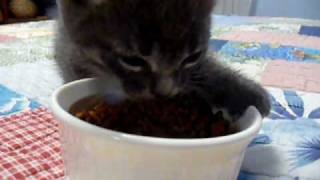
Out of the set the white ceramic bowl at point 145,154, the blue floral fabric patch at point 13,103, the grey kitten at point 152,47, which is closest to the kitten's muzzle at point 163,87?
Answer: the grey kitten at point 152,47

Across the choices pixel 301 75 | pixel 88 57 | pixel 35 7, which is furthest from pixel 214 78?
pixel 35 7

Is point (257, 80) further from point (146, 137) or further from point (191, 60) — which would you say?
point (146, 137)

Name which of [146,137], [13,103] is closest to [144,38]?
[146,137]

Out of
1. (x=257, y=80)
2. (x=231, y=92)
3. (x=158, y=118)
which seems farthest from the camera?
(x=257, y=80)

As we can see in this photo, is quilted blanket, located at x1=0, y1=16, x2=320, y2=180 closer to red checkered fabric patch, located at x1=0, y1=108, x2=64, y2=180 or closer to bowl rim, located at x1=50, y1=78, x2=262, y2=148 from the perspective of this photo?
red checkered fabric patch, located at x1=0, y1=108, x2=64, y2=180

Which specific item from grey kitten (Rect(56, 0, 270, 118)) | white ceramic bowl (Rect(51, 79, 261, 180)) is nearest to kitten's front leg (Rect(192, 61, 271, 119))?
grey kitten (Rect(56, 0, 270, 118))

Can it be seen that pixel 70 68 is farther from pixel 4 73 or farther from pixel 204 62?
pixel 4 73
